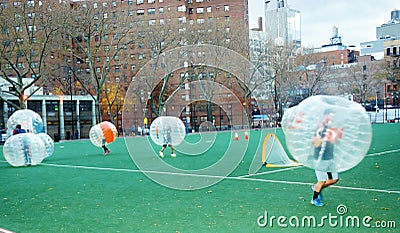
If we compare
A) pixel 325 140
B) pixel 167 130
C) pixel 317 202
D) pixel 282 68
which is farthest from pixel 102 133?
pixel 282 68

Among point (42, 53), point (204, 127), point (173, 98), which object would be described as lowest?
point (204, 127)

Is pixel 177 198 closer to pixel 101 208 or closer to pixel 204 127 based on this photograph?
pixel 101 208

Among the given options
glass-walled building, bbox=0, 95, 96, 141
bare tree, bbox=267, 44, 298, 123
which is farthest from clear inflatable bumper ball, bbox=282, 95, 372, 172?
glass-walled building, bbox=0, 95, 96, 141

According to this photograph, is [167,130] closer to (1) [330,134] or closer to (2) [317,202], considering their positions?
(2) [317,202]

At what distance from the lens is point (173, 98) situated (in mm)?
22453

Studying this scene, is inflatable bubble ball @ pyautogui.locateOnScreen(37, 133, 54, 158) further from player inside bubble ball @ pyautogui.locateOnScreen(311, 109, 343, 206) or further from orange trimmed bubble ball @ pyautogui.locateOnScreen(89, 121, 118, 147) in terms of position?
player inside bubble ball @ pyautogui.locateOnScreen(311, 109, 343, 206)

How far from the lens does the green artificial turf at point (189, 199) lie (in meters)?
7.30

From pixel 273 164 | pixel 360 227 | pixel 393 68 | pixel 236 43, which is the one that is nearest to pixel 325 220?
pixel 360 227

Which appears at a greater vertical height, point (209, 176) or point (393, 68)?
point (393, 68)

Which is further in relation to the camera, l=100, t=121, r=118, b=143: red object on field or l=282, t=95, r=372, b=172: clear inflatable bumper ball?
l=100, t=121, r=118, b=143: red object on field

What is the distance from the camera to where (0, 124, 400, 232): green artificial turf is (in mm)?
7304

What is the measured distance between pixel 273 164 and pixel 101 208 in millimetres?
7298

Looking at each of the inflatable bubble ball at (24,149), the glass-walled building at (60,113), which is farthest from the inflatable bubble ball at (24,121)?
the glass-walled building at (60,113)

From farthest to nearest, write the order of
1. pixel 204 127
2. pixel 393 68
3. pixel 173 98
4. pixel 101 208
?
pixel 393 68 → pixel 204 127 → pixel 173 98 → pixel 101 208
